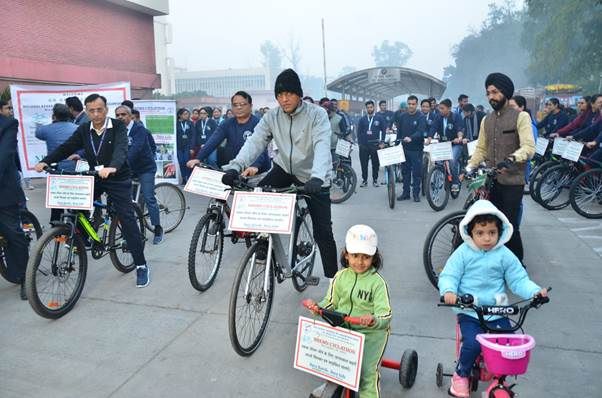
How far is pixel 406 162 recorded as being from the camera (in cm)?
887

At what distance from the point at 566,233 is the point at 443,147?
2.34 metres

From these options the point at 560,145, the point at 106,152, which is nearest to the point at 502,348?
the point at 106,152

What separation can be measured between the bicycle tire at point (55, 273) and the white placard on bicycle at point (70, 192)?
0.25 m

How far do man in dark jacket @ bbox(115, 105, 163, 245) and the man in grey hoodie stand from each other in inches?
91.9

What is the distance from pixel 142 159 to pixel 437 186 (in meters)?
4.86

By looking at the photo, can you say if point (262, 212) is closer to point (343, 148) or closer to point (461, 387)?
point (461, 387)

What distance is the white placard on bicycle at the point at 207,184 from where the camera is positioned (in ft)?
15.1

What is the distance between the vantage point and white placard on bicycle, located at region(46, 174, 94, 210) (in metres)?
4.19

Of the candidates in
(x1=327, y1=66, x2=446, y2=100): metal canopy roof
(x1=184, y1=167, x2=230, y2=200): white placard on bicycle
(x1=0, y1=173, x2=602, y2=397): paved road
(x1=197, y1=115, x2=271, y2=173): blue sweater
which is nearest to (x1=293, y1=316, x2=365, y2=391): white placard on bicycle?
(x1=0, y1=173, x2=602, y2=397): paved road

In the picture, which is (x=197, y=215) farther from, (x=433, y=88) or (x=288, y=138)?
(x=433, y=88)

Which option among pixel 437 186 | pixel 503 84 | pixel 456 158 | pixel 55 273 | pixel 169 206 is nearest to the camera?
pixel 55 273

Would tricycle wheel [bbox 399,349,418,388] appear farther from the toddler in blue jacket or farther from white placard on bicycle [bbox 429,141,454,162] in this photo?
white placard on bicycle [bbox 429,141,454,162]

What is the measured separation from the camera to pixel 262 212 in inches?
127

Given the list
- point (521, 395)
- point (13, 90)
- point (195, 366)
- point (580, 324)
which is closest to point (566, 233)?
point (580, 324)
